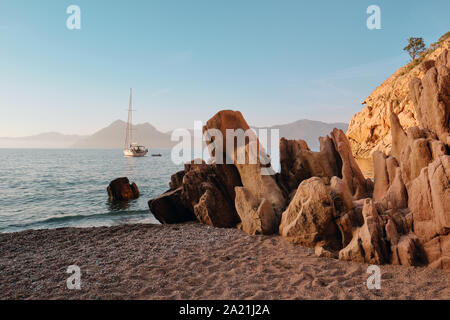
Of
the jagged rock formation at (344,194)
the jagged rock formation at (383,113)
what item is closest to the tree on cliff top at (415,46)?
the jagged rock formation at (383,113)

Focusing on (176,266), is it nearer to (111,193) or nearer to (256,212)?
(256,212)

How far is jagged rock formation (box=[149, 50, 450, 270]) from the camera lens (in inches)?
247

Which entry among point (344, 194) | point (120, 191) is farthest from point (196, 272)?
point (120, 191)

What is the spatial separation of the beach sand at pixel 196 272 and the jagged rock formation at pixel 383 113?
44121 millimetres

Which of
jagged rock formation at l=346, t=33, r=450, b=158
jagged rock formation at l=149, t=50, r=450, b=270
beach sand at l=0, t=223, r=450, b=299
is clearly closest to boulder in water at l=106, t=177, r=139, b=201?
jagged rock formation at l=149, t=50, r=450, b=270

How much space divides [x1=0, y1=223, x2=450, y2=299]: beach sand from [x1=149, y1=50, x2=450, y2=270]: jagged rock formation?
0.51m

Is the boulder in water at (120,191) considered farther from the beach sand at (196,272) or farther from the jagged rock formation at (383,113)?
the jagged rock formation at (383,113)

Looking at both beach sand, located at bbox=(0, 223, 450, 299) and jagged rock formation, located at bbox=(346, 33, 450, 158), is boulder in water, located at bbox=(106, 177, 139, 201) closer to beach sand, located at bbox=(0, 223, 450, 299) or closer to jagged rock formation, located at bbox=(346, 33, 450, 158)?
beach sand, located at bbox=(0, 223, 450, 299)

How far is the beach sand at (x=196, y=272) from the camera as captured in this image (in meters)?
5.34

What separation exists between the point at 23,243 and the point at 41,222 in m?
6.49

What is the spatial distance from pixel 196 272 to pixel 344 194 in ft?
15.9

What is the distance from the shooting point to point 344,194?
7.76m
